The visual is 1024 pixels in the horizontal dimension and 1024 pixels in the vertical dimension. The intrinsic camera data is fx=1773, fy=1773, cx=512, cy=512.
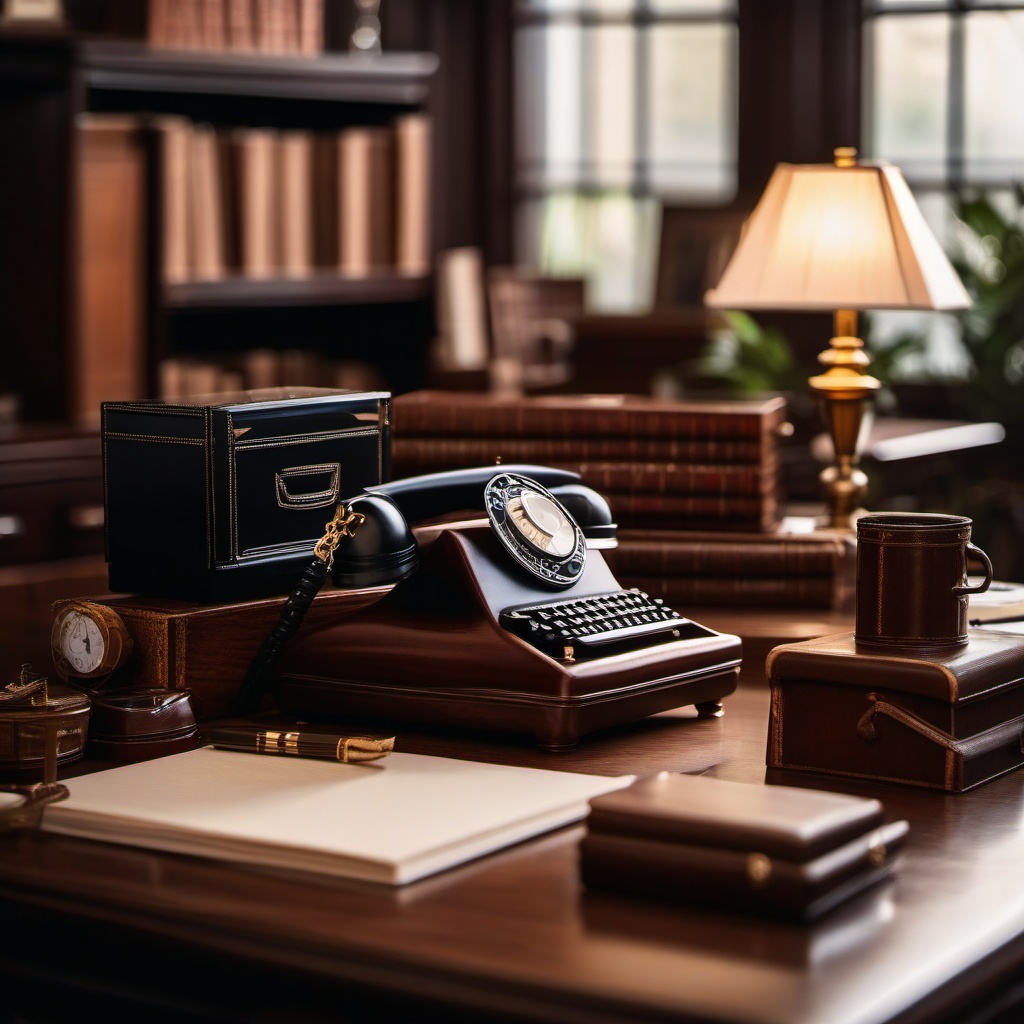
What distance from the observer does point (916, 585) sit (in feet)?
4.86

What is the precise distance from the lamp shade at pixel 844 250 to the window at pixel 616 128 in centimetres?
381

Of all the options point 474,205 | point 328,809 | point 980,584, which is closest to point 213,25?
point 474,205

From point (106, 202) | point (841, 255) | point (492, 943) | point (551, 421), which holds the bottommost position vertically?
point (492, 943)

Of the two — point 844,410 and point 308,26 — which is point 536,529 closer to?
point 844,410

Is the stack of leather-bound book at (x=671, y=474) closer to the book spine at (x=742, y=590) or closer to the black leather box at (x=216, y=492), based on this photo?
the book spine at (x=742, y=590)

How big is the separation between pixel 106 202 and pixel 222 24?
0.71 meters

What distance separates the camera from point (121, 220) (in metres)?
4.49

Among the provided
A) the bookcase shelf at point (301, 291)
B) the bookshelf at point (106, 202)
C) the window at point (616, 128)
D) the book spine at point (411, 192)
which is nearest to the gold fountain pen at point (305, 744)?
the bookshelf at point (106, 202)

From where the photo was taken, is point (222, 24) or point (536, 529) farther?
point (222, 24)

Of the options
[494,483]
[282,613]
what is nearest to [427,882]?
[282,613]

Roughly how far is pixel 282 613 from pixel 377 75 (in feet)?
12.8

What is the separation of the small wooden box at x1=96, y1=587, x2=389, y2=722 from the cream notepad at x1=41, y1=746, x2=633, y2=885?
0.16 metres

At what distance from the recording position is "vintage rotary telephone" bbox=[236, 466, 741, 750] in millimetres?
1512

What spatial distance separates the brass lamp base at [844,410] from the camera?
7.70 feet
